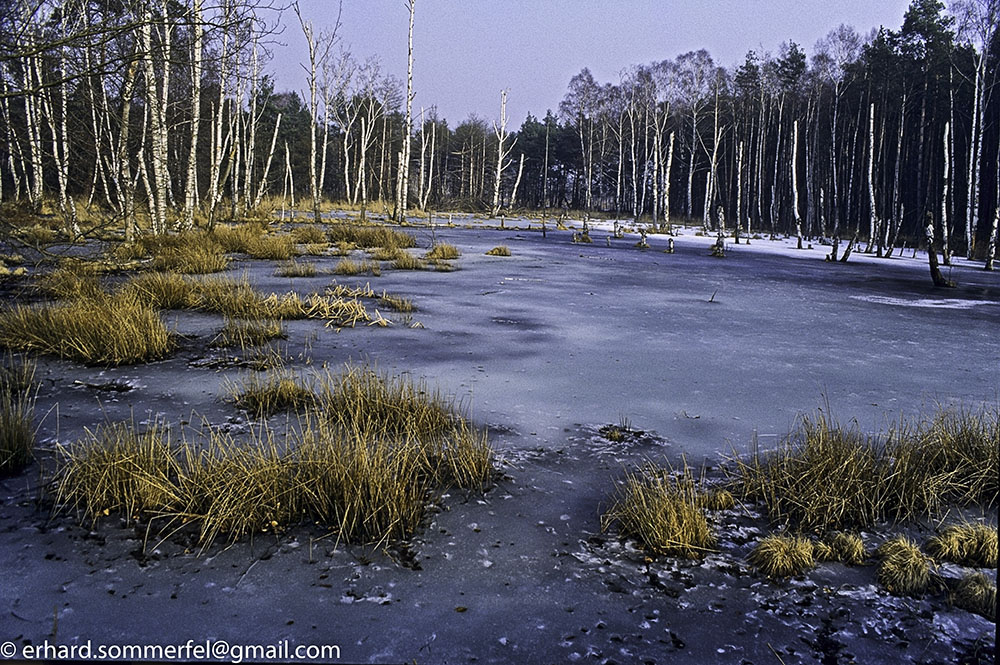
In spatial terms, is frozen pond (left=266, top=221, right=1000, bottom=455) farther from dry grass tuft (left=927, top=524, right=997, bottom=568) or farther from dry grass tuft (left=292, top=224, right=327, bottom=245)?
dry grass tuft (left=292, top=224, right=327, bottom=245)

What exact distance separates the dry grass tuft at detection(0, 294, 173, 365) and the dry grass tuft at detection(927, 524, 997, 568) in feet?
19.7

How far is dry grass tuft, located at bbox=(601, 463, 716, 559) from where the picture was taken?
3.12 meters

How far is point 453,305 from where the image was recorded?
980cm

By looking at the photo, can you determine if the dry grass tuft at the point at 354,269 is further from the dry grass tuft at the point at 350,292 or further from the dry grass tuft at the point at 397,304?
the dry grass tuft at the point at 397,304

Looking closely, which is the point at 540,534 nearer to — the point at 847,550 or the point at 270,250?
the point at 847,550

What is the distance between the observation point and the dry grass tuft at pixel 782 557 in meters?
2.96

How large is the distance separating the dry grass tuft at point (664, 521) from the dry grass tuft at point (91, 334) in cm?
468

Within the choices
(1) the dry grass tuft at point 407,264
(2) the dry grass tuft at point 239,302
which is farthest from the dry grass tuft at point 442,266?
(2) the dry grass tuft at point 239,302

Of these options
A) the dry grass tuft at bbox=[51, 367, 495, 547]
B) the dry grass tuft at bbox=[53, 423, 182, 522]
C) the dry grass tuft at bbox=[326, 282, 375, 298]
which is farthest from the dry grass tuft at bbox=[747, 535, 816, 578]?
the dry grass tuft at bbox=[326, 282, 375, 298]

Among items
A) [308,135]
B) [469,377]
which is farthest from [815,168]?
[469,377]

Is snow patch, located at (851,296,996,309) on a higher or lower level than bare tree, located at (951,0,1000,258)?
lower

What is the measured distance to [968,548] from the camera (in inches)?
121

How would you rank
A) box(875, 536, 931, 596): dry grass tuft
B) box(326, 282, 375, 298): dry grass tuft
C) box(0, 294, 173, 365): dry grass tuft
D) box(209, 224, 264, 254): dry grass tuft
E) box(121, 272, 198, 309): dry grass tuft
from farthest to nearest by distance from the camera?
box(209, 224, 264, 254): dry grass tuft, box(326, 282, 375, 298): dry grass tuft, box(121, 272, 198, 309): dry grass tuft, box(0, 294, 173, 365): dry grass tuft, box(875, 536, 931, 596): dry grass tuft

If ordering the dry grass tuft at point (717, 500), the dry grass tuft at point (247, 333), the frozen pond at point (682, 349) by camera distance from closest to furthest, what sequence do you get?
the dry grass tuft at point (717, 500), the frozen pond at point (682, 349), the dry grass tuft at point (247, 333)
